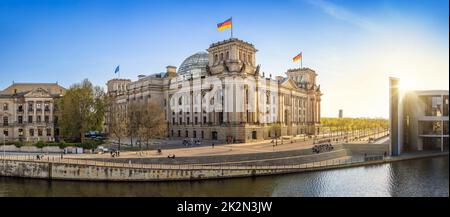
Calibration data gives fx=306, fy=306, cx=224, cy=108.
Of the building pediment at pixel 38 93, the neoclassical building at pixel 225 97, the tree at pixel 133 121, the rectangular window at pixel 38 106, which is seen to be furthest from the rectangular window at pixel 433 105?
the rectangular window at pixel 38 106

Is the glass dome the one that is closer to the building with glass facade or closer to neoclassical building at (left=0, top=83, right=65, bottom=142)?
neoclassical building at (left=0, top=83, right=65, bottom=142)

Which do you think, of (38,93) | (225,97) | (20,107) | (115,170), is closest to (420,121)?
(225,97)

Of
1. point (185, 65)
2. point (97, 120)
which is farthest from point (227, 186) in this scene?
point (185, 65)

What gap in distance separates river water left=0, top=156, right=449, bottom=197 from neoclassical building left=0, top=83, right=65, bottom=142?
43330mm

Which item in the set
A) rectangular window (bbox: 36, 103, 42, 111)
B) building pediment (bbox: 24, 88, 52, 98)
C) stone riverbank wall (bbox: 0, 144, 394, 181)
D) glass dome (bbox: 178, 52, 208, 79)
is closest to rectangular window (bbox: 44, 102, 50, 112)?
rectangular window (bbox: 36, 103, 42, 111)

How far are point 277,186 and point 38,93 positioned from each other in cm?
7348

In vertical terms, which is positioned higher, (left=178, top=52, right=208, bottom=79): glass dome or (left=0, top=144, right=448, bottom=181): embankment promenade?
(left=178, top=52, right=208, bottom=79): glass dome

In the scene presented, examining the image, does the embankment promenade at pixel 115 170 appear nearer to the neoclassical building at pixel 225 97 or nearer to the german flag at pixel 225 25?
the neoclassical building at pixel 225 97

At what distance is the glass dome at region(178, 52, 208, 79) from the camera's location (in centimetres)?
8887

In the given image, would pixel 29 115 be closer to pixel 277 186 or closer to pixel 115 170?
pixel 115 170

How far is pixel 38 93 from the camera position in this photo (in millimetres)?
82750

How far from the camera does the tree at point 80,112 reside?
63.9 meters
